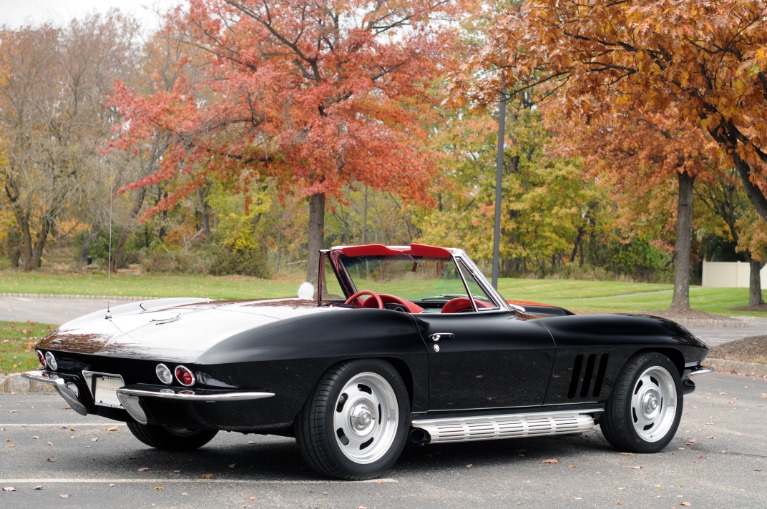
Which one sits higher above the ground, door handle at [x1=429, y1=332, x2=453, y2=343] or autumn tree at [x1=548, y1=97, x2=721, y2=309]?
autumn tree at [x1=548, y1=97, x2=721, y2=309]

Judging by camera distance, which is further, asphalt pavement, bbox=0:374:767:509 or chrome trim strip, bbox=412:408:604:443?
chrome trim strip, bbox=412:408:604:443

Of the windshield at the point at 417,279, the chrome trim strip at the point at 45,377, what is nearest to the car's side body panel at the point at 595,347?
the windshield at the point at 417,279

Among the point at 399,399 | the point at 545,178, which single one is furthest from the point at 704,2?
the point at 545,178

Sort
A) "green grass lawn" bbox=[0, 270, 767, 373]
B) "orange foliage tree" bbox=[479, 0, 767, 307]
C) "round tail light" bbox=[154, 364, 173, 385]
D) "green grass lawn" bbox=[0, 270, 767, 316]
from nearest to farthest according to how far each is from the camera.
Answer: "round tail light" bbox=[154, 364, 173, 385] → "orange foliage tree" bbox=[479, 0, 767, 307] → "green grass lawn" bbox=[0, 270, 767, 373] → "green grass lawn" bbox=[0, 270, 767, 316]

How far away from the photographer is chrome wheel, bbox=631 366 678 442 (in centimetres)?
733

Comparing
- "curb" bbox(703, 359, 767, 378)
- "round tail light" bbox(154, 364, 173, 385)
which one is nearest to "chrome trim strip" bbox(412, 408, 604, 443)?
"round tail light" bbox(154, 364, 173, 385)

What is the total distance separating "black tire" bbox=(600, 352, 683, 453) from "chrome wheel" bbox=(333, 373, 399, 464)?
1824 mm

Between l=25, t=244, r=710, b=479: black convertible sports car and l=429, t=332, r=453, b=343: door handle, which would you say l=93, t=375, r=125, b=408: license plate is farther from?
l=429, t=332, r=453, b=343: door handle

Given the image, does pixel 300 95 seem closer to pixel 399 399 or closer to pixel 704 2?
pixel 704 2

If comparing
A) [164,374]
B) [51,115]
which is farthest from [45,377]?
[51,115]

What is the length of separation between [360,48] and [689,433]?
785 inches

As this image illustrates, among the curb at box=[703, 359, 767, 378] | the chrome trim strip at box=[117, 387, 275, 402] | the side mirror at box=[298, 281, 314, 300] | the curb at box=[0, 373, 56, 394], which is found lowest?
the curb at box=[703, 359, 767, 378]

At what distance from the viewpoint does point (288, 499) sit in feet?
18.1

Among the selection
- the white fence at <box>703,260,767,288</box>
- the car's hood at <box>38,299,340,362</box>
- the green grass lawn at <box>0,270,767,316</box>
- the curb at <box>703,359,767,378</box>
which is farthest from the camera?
the white fence at <box>703,260,767,288</box>
